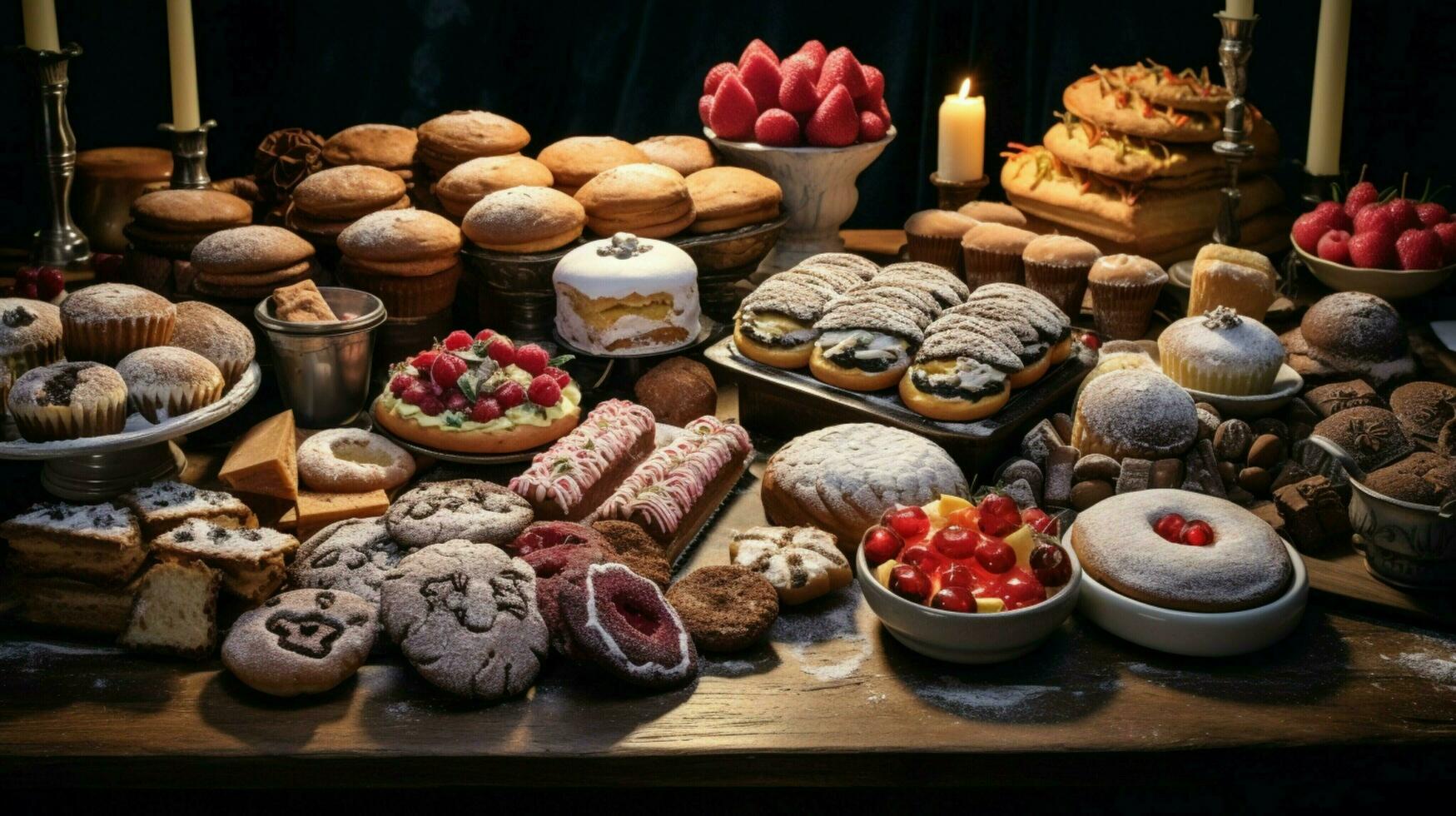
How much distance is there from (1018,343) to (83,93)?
3.32 metres

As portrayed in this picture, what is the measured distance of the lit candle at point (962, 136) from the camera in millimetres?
4605

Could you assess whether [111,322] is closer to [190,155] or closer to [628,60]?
[190,155]

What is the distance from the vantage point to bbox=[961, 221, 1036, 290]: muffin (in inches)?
170

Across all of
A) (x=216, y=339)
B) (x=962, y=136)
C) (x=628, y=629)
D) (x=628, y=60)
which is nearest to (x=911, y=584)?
(x=628, y=629)

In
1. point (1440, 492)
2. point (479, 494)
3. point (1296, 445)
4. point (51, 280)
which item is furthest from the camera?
point (51, 280)

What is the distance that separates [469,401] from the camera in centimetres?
349

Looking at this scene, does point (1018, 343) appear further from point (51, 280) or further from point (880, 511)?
point (51, 280)

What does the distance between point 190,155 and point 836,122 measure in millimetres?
1921

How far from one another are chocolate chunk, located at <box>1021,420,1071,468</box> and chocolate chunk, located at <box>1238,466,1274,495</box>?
0.42m

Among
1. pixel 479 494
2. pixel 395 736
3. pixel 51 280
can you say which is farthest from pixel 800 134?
pixel 395 736

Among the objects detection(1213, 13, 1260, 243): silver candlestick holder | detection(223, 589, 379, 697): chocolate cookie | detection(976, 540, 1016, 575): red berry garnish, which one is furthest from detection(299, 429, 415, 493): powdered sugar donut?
detection(1213, 13, 1260, 243): silver candlestick holder

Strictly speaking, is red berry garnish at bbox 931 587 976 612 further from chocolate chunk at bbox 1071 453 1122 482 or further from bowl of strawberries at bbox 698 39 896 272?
bowl of strawberries at bbox 698 39 896 272

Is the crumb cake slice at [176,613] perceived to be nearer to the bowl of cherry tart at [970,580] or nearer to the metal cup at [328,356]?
the metal cup at [328,356]

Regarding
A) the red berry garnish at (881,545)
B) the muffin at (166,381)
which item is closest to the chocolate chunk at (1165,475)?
the red berry garnish at (881,545)
